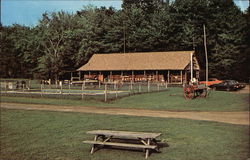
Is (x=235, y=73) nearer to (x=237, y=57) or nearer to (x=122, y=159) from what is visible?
(x=237, y=57)

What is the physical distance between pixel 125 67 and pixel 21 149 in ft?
132

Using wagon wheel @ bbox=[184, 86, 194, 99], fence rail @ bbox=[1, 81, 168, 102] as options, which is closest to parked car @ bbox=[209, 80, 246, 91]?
fence rail @ bbox=[1, 81, 168, 102]

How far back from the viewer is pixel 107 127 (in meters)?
13.2

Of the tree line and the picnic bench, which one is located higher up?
the tree line

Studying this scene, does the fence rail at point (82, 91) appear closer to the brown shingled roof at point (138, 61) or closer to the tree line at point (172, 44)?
the tree line at point (172, 44)

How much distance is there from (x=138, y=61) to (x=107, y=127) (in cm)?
3799

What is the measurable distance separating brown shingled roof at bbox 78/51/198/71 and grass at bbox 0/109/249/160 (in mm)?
32732

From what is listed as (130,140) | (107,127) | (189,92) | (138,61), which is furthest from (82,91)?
(138,61)

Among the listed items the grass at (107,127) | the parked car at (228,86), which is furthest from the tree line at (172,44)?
the grass at (107,127)

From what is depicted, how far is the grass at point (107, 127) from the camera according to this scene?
8914 mm

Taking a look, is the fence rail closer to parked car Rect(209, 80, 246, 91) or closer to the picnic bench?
parked car Rect(209, 80, 246, 91)

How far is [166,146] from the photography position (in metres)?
9.80

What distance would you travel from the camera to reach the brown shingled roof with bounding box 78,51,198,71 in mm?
48188

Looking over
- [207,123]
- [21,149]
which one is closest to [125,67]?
[207,123]
